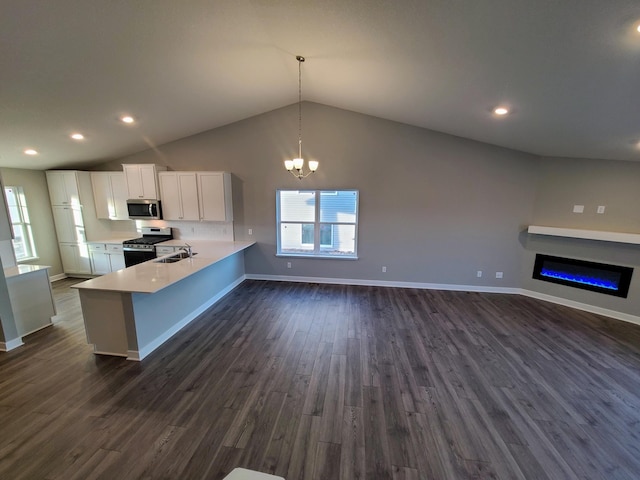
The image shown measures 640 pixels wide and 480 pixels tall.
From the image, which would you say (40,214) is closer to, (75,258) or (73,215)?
(73,215)

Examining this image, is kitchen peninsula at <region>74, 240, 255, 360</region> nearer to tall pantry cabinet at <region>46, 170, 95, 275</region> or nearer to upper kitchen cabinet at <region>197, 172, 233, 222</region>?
upper kitchen cabinet at <region>197, 172, 233, 222</region>

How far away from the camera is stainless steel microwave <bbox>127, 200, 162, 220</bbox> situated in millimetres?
5336

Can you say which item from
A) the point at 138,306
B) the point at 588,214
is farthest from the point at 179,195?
the point at 588,214

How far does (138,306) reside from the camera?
9.87ft

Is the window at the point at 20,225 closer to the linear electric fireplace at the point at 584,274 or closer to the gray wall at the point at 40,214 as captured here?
the gray wall at the point at 40,214

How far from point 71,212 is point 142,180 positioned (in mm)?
1828

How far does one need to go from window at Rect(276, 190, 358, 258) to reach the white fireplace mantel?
325 centimetres

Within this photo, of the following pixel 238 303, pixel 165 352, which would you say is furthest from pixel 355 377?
pixel 238 303

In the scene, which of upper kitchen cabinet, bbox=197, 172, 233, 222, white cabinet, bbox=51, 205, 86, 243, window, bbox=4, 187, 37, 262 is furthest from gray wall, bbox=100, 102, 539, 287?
window, bbox=4, 187, 37, 262

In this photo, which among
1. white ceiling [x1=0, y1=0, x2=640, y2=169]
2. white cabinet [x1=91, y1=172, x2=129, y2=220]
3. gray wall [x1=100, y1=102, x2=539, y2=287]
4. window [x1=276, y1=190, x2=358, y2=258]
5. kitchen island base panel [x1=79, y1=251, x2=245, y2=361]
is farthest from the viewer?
white cabinet [x1=91, y1=172, x2=129, y2=220]

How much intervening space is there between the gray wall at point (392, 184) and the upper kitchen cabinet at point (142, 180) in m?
0.39

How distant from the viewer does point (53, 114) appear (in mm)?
3455

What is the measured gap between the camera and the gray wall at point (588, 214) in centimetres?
411

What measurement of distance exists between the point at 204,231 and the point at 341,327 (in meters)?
3.62
